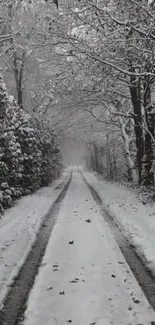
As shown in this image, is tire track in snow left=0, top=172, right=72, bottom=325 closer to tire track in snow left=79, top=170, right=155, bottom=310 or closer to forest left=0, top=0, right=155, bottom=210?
tire track in snow left=79, top=170, right=155, bottom=310

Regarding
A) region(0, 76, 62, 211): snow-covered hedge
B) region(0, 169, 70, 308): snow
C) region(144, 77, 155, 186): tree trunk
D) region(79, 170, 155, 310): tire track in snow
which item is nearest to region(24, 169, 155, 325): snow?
region(79, 170, 155, 310): tire track in snow

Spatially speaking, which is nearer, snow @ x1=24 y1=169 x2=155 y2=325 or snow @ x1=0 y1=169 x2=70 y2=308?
snow @ x1=24 y1=169 x2=155 y2=325

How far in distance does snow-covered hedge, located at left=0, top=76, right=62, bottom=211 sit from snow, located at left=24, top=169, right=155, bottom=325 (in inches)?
134

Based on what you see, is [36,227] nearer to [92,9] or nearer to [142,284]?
[142,284]

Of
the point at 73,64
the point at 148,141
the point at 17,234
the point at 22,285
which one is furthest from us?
the point at 148,141

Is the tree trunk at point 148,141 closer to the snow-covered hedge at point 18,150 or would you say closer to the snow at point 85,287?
the snow-covered hedge at point 18,150

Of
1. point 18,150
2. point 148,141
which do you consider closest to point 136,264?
point 18,150

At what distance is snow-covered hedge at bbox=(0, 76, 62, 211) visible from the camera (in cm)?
1392

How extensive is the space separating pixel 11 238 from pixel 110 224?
308 centimetres

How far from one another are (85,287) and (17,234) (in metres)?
4.53

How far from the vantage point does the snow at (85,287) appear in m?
4.48

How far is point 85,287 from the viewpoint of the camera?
5.46 m

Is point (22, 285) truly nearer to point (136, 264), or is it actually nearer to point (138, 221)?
point (136, 264)

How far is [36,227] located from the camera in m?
10.3
